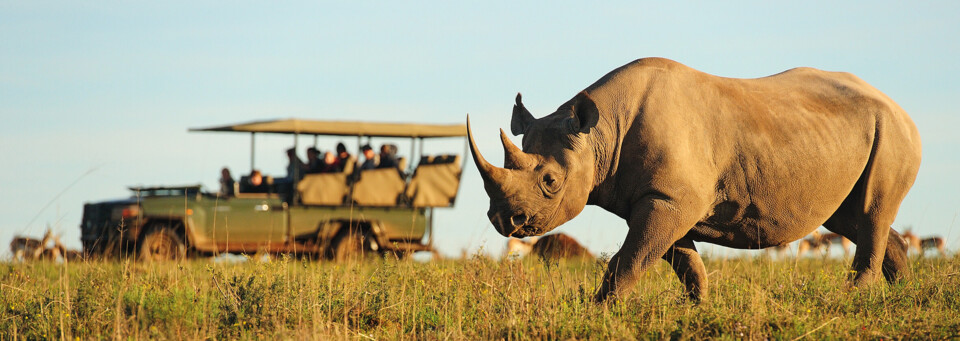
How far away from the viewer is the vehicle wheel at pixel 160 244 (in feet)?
47.0

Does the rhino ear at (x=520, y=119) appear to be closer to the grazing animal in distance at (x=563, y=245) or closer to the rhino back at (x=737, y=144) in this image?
the rhino back at (x=737, y=144)

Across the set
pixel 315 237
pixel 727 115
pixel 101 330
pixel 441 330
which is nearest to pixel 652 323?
pixel 441 330

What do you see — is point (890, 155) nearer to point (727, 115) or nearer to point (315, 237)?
point (727, 115)

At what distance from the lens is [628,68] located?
6.91 metres

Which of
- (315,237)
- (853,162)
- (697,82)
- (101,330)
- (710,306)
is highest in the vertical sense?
(697,82)

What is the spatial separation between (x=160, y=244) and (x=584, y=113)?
9.58m

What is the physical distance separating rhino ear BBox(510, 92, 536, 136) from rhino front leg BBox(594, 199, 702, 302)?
0.99 m

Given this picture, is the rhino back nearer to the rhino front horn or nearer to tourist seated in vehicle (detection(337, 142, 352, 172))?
the rhino front horn

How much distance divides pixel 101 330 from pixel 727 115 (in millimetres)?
4280

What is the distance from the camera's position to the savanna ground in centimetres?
577

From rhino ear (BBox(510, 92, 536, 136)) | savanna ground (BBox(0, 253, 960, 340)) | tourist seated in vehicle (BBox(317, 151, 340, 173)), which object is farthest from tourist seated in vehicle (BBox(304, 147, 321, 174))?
rhino ear (BBox(510, 92, 536, 136))

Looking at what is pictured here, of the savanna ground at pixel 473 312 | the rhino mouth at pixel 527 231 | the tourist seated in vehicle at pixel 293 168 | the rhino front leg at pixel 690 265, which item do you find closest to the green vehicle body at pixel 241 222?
the tourist seated in vehicle at pixel 293 168

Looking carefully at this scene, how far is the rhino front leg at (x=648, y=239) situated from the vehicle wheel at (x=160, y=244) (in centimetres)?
938

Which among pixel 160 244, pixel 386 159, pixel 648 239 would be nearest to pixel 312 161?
pixel 386 159
